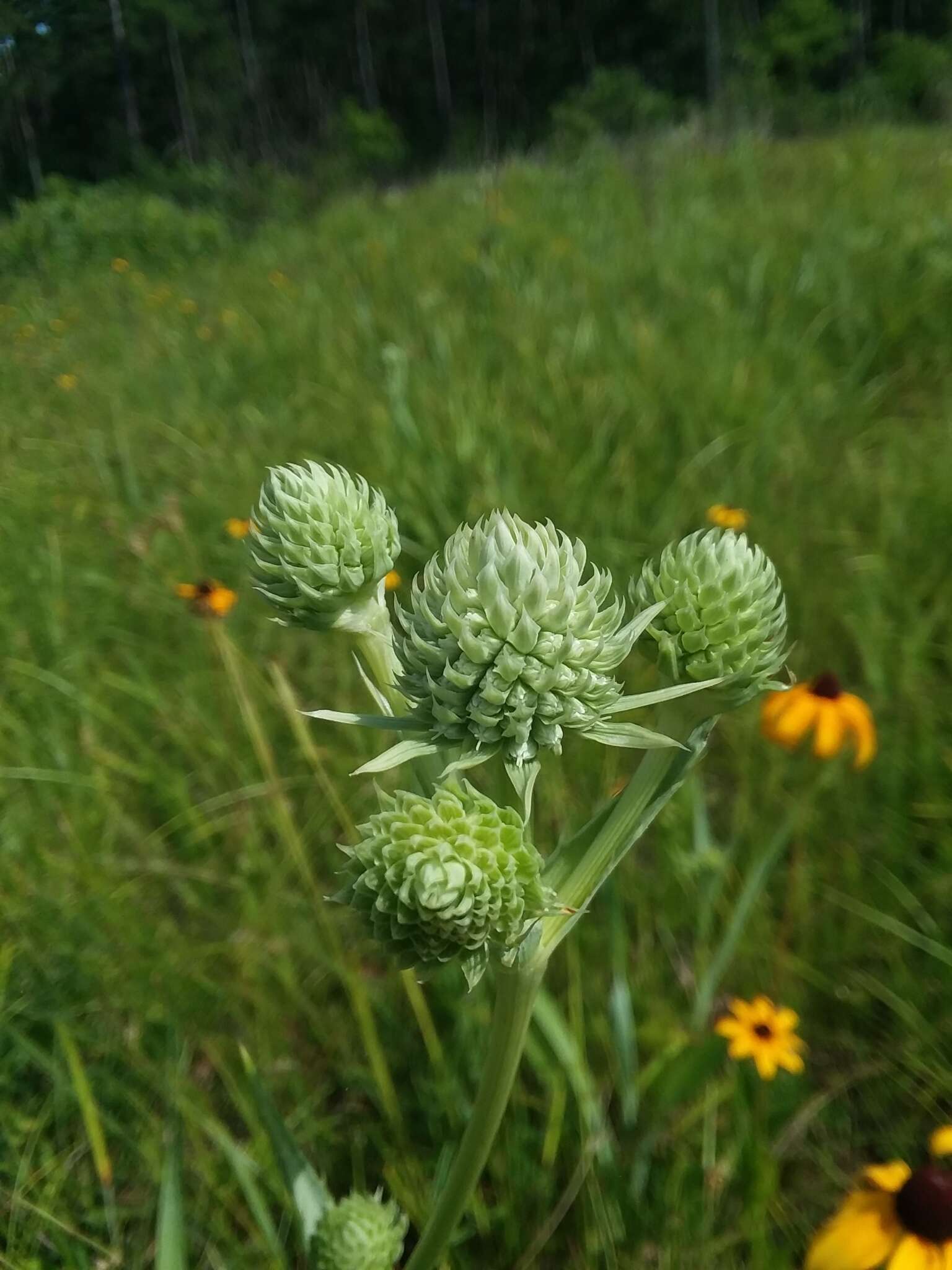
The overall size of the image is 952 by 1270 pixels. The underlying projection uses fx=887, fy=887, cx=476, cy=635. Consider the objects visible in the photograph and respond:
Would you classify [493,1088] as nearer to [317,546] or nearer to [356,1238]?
[356,1238]

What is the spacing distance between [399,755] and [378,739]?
1.41m

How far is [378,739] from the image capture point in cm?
221

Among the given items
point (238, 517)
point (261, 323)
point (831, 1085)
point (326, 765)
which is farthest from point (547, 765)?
point (261, 323)

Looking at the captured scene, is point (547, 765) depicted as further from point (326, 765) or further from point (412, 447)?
point (412, 447)

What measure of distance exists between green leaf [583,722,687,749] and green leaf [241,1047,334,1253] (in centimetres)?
71

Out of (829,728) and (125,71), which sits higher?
(125,71)

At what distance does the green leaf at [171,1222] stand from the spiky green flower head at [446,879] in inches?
25.5

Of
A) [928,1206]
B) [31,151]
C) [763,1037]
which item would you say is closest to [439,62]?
[31,151]

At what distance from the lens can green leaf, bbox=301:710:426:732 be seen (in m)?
0.78

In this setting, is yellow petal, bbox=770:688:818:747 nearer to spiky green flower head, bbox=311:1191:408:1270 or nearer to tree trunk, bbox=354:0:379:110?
spiky green flower head, bbox=311:1191:408:1270

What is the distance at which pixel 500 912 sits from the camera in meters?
0.82

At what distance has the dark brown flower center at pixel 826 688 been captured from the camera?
1.78 metres

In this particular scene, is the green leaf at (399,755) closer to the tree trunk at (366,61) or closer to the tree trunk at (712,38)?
the tree trunk at (366,61)

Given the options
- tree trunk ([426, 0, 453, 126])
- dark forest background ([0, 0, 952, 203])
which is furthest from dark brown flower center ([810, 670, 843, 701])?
tree trunk ([426, 0, 453, 126])
